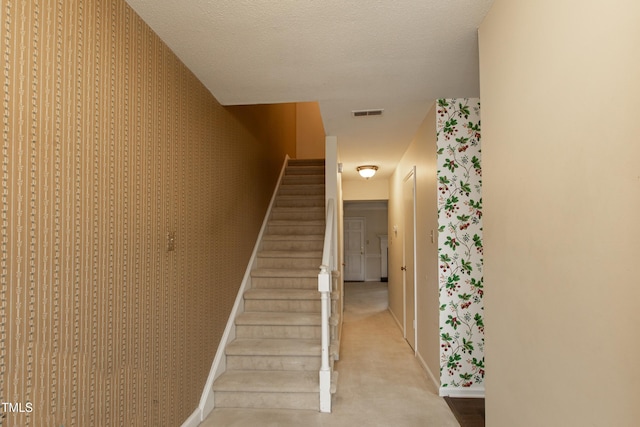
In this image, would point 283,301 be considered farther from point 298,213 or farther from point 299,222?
point 298,213

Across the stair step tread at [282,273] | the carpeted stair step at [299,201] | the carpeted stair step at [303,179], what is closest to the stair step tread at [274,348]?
the stair step tread at [282,273]

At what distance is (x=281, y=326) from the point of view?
323 cm

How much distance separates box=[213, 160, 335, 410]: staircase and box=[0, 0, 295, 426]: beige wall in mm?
396

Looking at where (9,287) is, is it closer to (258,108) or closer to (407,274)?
(258,108)

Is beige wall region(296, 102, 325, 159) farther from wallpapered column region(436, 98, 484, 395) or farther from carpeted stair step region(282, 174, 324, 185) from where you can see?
wallpapered column region(436, 98, 484, 395)

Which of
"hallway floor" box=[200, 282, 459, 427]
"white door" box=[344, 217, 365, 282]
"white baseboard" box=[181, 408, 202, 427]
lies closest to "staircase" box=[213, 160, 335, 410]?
"hallway floor" box=[200, 282, 459, 427]

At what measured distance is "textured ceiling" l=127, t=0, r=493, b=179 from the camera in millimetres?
1673

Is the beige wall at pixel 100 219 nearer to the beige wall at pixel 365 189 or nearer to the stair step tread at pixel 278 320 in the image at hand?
the stair step tread at pixel 278 320

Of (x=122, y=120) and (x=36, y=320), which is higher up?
(x=122, y=120)

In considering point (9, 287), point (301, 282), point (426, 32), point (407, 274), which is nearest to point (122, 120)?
point (9, 287)

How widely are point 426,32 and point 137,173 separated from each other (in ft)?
5.29

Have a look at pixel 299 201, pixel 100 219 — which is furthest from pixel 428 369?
pixel 100 219

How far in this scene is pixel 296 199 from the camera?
16.2 feet

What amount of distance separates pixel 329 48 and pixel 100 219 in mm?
1438
